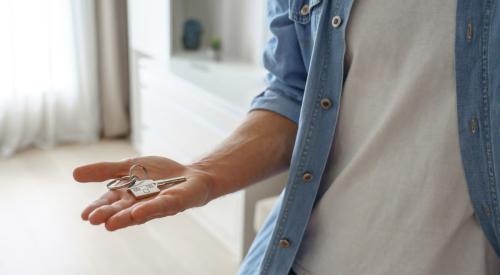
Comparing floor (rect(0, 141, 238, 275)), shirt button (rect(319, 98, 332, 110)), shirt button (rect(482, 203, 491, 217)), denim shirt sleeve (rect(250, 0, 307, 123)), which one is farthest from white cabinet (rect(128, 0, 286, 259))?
shirt button (rect(482, 203, 491, 217))

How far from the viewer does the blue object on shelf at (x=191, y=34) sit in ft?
9.94

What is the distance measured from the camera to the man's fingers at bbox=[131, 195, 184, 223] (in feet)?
2.03

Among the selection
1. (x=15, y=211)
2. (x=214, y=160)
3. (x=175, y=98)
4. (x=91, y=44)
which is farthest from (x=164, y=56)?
(x=214, y=160)

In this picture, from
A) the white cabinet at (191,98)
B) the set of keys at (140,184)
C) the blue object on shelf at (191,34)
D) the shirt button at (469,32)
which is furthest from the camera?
the blue object on shelf at (191,34)

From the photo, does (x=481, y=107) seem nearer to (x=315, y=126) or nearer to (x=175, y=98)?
(x=315, y=126)

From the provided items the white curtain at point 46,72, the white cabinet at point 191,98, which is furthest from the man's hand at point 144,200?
the white curtain at point 46,72

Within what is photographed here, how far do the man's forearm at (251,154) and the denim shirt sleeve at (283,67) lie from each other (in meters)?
0.02

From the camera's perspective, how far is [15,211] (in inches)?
104

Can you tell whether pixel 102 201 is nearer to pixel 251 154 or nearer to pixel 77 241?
pixel 251 154

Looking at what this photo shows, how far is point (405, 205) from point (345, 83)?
16 centimetres

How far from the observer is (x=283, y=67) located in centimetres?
77

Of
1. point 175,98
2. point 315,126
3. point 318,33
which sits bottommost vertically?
point 175,98

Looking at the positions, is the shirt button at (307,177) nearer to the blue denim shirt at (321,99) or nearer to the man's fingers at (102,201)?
the blue denim shirt at (321,99)

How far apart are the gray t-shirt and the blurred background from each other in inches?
49.1
